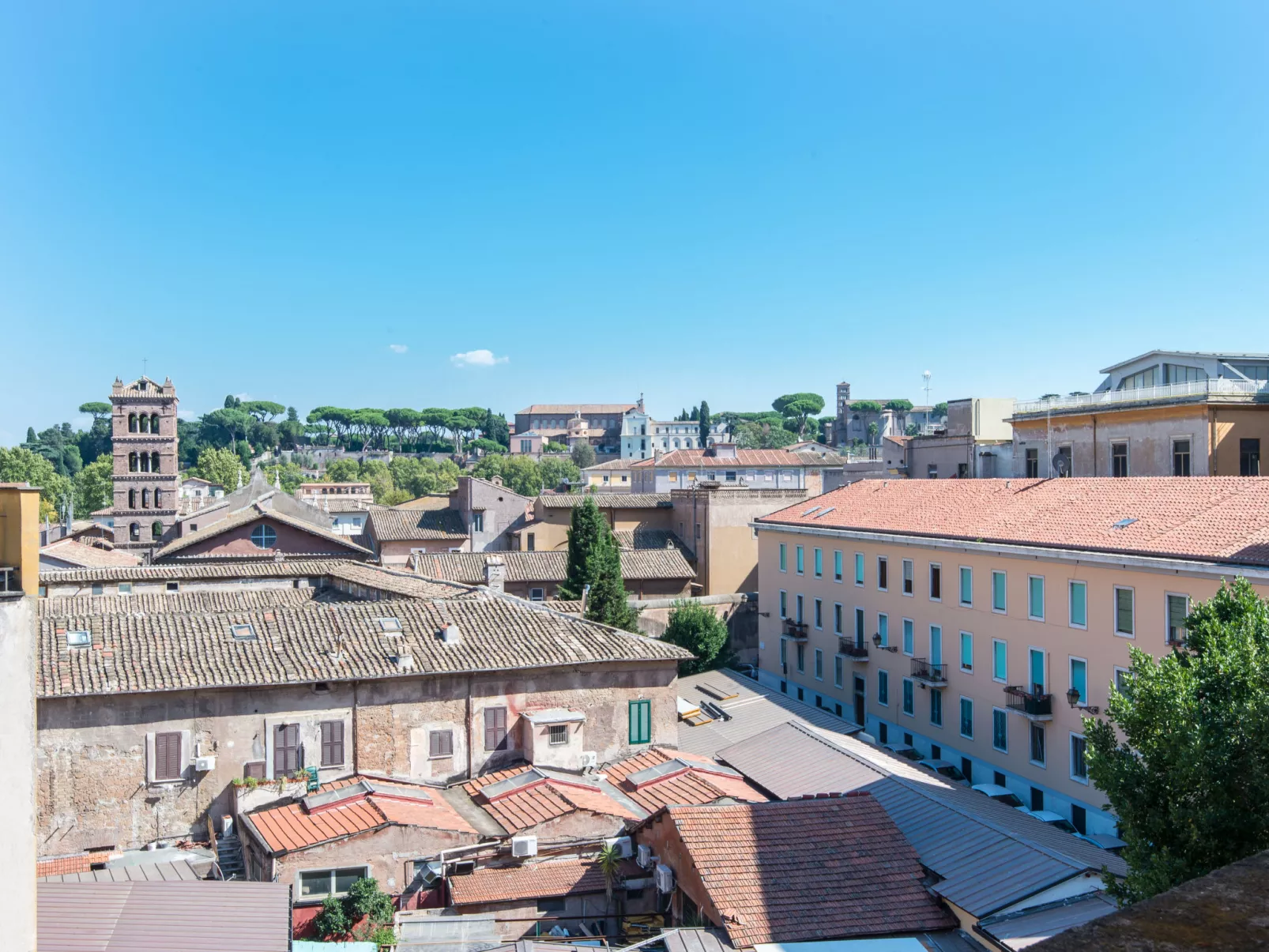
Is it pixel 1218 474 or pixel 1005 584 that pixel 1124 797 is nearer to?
pixel 1005 584

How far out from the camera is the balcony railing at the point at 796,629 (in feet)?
127

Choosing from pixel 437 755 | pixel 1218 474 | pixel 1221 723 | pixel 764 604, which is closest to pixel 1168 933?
pixel 1221 723

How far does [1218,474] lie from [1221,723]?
21889 mm

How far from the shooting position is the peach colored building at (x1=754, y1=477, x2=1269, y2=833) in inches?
906

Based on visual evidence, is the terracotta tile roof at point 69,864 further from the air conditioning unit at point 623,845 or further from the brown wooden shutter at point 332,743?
the air conditioning unit at point 623,845

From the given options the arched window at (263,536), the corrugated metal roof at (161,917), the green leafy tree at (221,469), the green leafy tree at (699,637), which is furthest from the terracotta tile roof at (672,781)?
the green leafy tree at (221,469)

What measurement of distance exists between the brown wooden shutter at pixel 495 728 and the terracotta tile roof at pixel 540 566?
2358 centimetres

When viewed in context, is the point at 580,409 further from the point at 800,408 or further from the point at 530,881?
the point at 530,881

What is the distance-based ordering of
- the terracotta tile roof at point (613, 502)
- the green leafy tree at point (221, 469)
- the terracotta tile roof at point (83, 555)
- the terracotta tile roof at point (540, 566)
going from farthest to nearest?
the green leafy tree at point (221, 469) → the terracotta tile roof at point (613, 502) → the terracotta tile roof at point (540, 566) → the terracotta tile roof at point (83, 555)

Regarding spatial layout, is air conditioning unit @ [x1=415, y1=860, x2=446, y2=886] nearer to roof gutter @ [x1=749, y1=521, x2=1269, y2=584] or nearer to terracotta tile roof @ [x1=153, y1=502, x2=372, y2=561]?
roof gutter @ [x1=749, y1=521, x2=1269, y2=584]

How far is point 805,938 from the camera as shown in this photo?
48.2ft

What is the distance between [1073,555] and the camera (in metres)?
24.8

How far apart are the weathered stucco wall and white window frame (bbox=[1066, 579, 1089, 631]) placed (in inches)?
400

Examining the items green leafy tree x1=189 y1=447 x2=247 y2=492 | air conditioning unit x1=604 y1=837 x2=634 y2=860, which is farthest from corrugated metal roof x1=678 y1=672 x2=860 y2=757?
green leafy tree x1=189 y1=447 x2=247 y2=492
